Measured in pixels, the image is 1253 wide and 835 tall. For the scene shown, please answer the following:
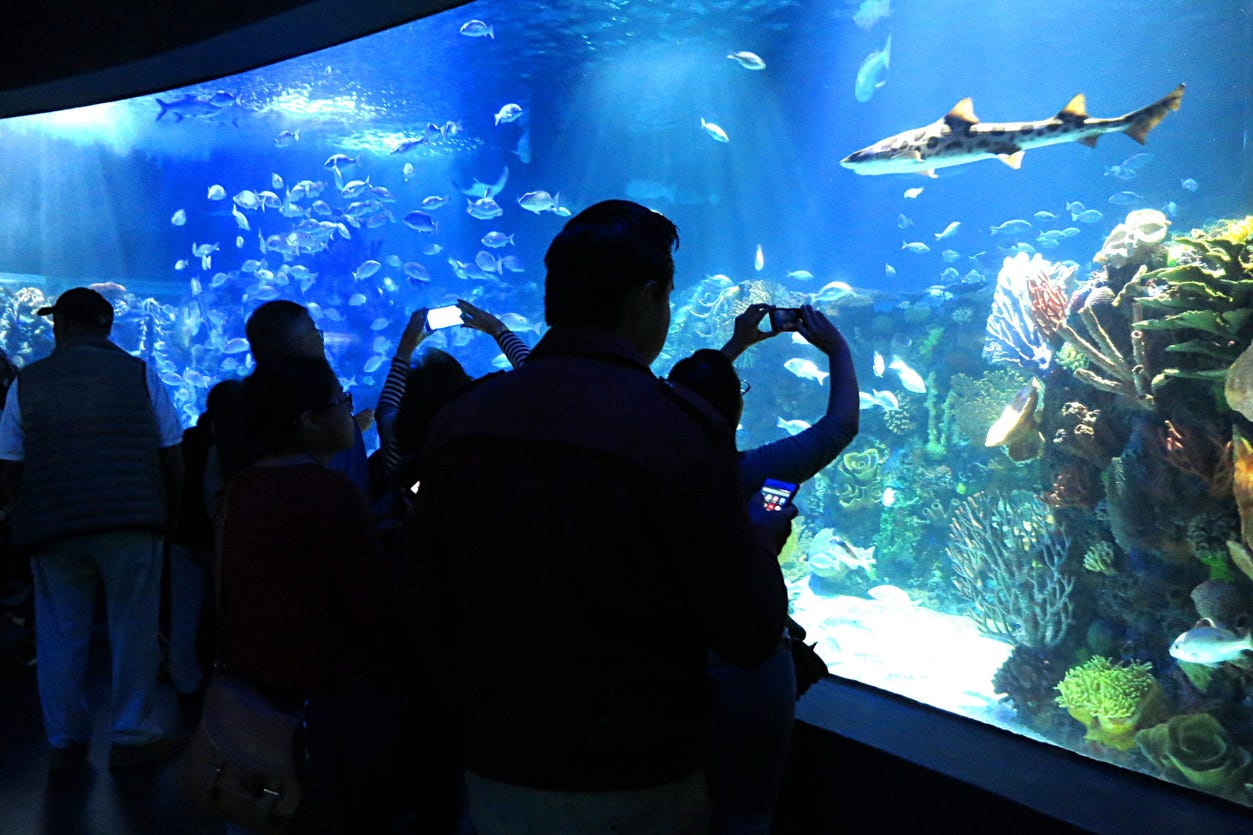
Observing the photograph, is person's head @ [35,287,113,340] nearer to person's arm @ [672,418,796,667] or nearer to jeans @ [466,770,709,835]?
jeans @ [466,770,709,835]

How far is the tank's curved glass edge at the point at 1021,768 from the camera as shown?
2143 millimetres

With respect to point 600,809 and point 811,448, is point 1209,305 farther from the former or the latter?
point 600,809

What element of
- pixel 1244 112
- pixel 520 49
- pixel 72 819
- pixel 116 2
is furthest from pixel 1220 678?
pixel 1244 112

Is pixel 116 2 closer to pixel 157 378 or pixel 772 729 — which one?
pixel 157 378

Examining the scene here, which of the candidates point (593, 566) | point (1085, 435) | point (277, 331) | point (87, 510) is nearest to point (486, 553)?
point (593, 566)

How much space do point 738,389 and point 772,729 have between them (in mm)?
854

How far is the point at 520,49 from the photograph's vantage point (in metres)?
18.9

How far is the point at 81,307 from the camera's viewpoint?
3.82 meters

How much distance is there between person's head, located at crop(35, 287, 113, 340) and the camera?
381 cm

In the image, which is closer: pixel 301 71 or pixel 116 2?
pixel 116 2

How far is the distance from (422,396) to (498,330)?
545mm

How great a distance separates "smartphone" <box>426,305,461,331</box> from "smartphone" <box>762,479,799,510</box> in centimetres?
180

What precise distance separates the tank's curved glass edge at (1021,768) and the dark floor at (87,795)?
98.8 inches

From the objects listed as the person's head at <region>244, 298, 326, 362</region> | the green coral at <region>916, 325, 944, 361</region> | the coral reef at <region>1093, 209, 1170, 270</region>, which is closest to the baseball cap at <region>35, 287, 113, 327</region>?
the person's head at <region>244, 298, 326, 362</region>
